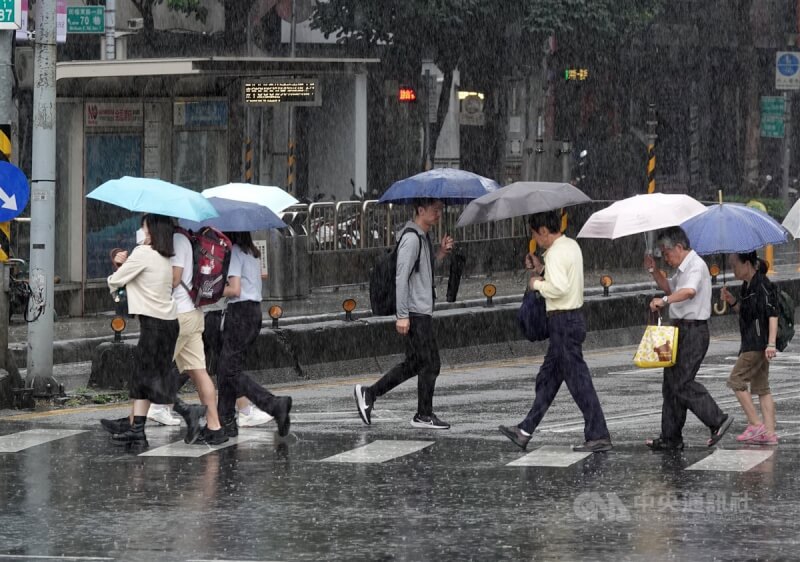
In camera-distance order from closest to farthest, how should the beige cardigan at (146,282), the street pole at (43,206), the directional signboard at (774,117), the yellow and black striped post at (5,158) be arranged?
the beige cardigan at (146,282)
the yellow and black striped post at (5,158)
the street pole at (43,206)
the directional signboard at (774,117)

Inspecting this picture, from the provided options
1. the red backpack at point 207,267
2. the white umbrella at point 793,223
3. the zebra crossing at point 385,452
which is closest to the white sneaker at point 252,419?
the zebra crossing at point 385,452

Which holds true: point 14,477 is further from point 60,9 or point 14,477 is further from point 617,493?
point 60,9

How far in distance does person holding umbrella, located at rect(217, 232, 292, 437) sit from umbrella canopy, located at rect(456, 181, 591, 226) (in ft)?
5.44

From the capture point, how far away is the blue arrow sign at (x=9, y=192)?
50.1 feet

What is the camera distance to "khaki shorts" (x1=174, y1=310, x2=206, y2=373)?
13.2m

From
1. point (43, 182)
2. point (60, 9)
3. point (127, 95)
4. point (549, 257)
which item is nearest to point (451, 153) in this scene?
point (60, 9)

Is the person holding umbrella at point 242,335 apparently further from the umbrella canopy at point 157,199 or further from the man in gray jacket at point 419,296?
the man in gray jacket at point 419,296

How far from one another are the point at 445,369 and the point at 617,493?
8.30 m

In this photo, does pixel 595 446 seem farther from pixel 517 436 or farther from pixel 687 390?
pixel 687 390

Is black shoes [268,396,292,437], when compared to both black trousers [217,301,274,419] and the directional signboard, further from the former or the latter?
the directional signboard

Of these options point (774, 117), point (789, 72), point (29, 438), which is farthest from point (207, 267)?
point (774, 117)

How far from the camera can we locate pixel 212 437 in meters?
13.2

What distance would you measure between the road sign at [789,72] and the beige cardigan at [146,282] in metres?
26.1

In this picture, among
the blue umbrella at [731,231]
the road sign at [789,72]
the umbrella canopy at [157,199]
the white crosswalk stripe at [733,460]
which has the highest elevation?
the road sign at [789,72]
